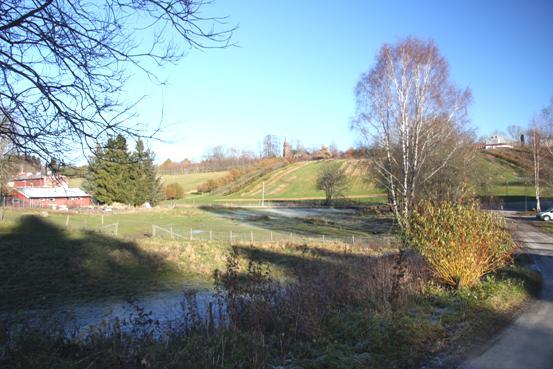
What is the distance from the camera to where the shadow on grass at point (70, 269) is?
1783 cm

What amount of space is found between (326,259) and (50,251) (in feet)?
49.1

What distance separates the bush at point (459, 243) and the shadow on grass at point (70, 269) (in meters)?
12.6

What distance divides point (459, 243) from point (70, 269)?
18.5 m

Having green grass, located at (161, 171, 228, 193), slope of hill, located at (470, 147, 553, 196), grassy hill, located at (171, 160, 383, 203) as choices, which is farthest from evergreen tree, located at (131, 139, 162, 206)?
green grass, located at (161, 171, 228, 193)

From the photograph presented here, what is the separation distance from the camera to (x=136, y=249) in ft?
84.3

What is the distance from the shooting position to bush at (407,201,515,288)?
387 inches

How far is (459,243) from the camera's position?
986cm

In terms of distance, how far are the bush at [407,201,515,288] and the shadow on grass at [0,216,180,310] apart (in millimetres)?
12610

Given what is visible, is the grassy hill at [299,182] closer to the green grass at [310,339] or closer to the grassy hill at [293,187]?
the grassy hill at [293,187]

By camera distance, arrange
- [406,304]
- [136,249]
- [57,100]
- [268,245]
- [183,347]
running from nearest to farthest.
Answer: [57,100]
[183,347]
[406,304]
[136,249]
[268,245]

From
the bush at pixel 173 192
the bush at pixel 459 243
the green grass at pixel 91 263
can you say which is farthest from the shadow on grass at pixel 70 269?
the bush at pixel 173 192

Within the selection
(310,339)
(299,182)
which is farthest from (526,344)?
(299,182)

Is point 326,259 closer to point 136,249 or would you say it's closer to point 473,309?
point 136,249

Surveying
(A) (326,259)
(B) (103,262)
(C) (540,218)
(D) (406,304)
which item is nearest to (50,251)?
(B) (103,262)
